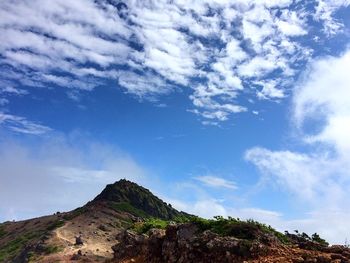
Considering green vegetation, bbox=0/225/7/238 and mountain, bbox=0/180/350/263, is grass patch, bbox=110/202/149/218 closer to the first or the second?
mountain, bbox=0/180/350/263

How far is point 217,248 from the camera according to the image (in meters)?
23.9

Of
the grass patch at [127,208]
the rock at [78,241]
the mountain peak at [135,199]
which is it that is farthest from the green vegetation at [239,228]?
the mountain peak at [135,199]

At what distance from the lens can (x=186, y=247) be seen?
2606 centimetres

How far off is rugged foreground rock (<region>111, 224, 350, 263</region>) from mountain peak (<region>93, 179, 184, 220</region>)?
200ft

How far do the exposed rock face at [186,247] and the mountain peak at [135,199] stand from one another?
189 feet

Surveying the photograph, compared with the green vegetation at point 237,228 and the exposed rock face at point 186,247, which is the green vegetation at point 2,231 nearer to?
the exposed rock face at point 186,247

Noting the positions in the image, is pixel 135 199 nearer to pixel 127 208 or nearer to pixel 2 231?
pixel 127 208

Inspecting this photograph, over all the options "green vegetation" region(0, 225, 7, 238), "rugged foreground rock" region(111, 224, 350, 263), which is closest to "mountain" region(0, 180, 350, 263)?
"rugged foreground rock" region(111, 224, 350, 263)

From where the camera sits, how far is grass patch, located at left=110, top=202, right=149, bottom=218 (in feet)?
288

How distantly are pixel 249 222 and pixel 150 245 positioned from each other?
817cm

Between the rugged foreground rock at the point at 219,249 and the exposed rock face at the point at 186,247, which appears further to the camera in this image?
the exposed rock face at the point at 186,247

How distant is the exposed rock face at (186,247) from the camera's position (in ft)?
75.2

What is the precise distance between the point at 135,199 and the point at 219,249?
7464 cm

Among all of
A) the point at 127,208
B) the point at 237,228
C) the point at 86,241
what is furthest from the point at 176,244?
the point at 127,208
